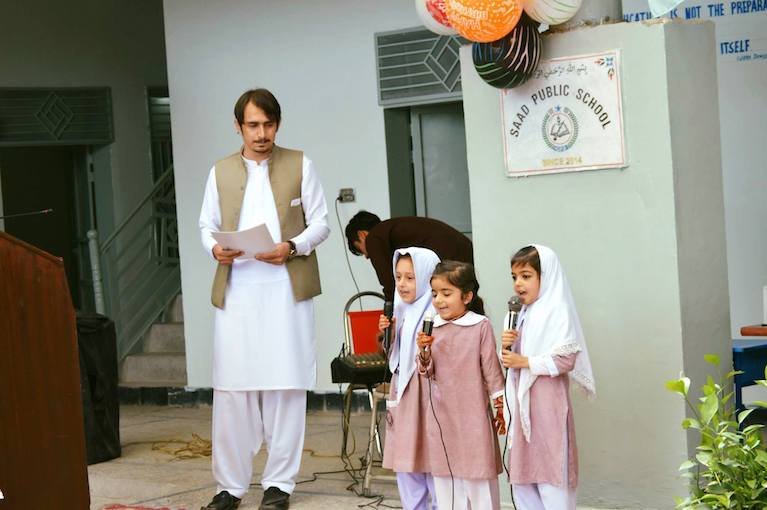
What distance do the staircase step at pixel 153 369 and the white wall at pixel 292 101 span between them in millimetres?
581

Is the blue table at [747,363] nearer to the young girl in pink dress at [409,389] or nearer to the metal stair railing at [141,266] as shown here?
the young girl in pink dress at [409,389]

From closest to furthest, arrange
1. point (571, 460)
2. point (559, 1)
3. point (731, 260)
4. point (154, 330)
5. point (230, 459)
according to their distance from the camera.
Answer: point (571, 460) < point (559, 1) < point (230, 459) < point (731, 260) < point (154, 330)

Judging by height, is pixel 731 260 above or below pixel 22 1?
below

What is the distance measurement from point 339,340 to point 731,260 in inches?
110

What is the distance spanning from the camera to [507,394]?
15.2 feet

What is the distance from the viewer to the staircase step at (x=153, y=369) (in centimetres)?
1004

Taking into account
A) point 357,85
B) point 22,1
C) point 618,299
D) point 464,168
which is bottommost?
point 618,299

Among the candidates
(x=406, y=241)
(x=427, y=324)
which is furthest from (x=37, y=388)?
(x=406, y=241)

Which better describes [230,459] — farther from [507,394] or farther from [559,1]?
[559,1]

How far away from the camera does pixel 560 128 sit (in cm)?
509

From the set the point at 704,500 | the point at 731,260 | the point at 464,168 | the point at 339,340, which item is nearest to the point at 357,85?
the point at 464,168

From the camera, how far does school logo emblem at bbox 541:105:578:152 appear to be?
5.05 meters

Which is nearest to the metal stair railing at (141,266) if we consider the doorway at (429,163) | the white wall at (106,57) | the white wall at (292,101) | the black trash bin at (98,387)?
the white wall at (106,57)

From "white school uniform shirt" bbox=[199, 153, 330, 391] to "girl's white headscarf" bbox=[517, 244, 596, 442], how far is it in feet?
4.68
